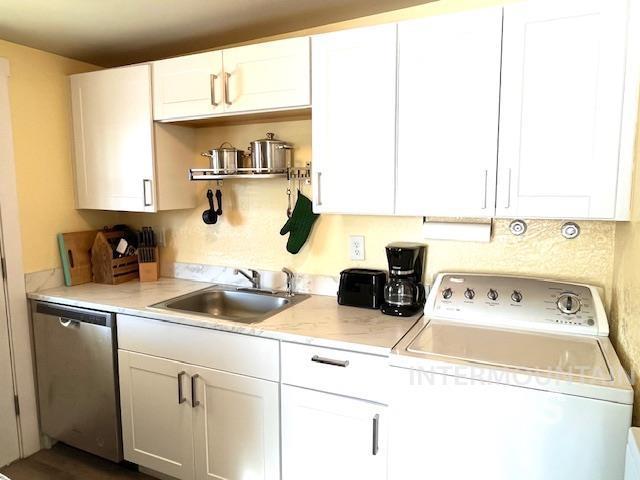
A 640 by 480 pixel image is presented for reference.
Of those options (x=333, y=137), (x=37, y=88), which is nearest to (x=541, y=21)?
(x=333, y=137)

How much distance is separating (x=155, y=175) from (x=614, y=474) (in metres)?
2.25

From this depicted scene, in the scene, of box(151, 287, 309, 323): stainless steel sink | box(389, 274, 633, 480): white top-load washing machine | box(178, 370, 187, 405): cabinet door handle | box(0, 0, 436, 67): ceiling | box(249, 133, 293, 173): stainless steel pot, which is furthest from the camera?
box(151, 287, 309, 323): stainless steel sink

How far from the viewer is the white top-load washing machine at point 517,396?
1210 mm

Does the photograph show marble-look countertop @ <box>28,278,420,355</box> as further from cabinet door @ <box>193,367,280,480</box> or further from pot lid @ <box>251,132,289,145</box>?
pot lid @ <box>251,132,289,145</box>

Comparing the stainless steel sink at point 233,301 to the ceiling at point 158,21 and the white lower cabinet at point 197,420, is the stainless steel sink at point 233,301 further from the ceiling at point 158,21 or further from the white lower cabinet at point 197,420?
the ceiling at point 158,21

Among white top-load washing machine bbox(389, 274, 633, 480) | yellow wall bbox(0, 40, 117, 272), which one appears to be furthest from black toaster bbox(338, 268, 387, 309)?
yellow wall bbox(0, 40, 117, 272)

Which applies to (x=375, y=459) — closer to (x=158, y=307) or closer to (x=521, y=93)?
(x=158, y=307)

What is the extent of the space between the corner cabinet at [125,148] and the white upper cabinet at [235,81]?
0.46ft

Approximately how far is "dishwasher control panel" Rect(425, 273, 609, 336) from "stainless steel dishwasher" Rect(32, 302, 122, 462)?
1.58 meters

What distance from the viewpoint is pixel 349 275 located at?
2.07m

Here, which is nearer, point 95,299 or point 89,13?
point 89,13

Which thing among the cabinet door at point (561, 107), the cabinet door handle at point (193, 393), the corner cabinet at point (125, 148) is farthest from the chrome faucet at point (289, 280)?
the cabinet door at point (561, 107)

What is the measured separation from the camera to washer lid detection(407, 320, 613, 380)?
1.32 meters

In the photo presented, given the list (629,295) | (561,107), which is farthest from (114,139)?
(629,295)
